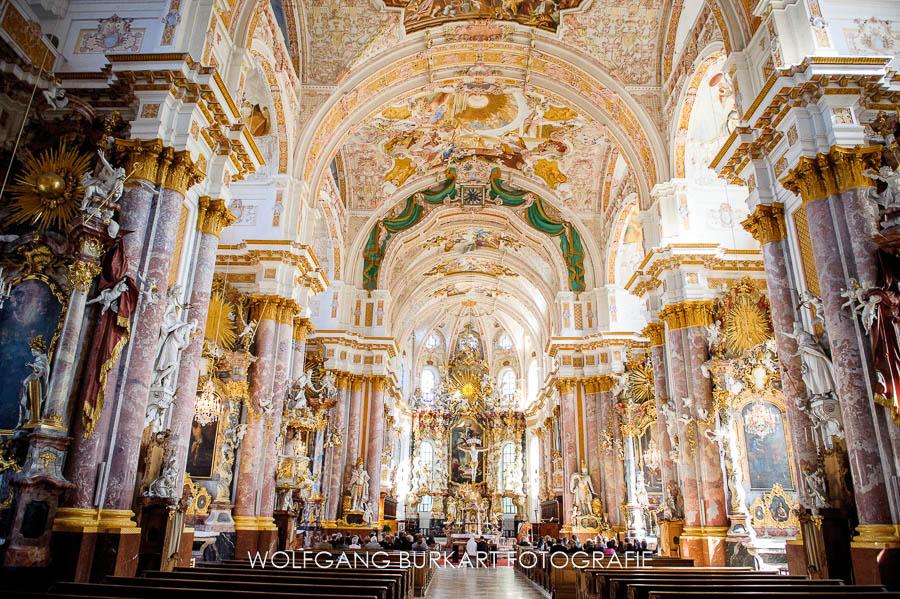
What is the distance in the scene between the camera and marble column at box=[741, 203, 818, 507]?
782cm

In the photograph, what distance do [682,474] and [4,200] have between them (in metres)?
12.0

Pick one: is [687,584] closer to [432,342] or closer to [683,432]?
[683,432]

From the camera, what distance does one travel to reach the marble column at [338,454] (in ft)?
62.7

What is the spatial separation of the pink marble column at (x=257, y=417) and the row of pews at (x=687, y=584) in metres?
5.99

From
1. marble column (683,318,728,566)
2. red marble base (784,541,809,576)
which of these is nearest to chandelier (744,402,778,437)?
marble column (683,318,728,566)

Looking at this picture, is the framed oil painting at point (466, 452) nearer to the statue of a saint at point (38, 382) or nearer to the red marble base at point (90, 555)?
the red marble base at point (90, 555)

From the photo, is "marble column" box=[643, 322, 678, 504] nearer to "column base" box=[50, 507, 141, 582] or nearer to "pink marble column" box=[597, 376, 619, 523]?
"pink marble column" box=[597, 376, 619, 523]

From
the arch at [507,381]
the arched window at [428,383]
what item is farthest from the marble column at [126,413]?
the arch at [507,381]

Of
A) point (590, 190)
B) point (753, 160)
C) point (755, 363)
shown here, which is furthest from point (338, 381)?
point (753, 160)

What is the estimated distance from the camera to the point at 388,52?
14398mm

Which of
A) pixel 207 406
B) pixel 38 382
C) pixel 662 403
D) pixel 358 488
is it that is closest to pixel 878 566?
pixel 662 403

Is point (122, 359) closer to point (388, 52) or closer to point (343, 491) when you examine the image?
point (388, 52)

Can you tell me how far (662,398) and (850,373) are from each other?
20.9 feet

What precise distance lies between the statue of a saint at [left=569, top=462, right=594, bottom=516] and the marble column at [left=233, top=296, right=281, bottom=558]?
1148 centimetres
